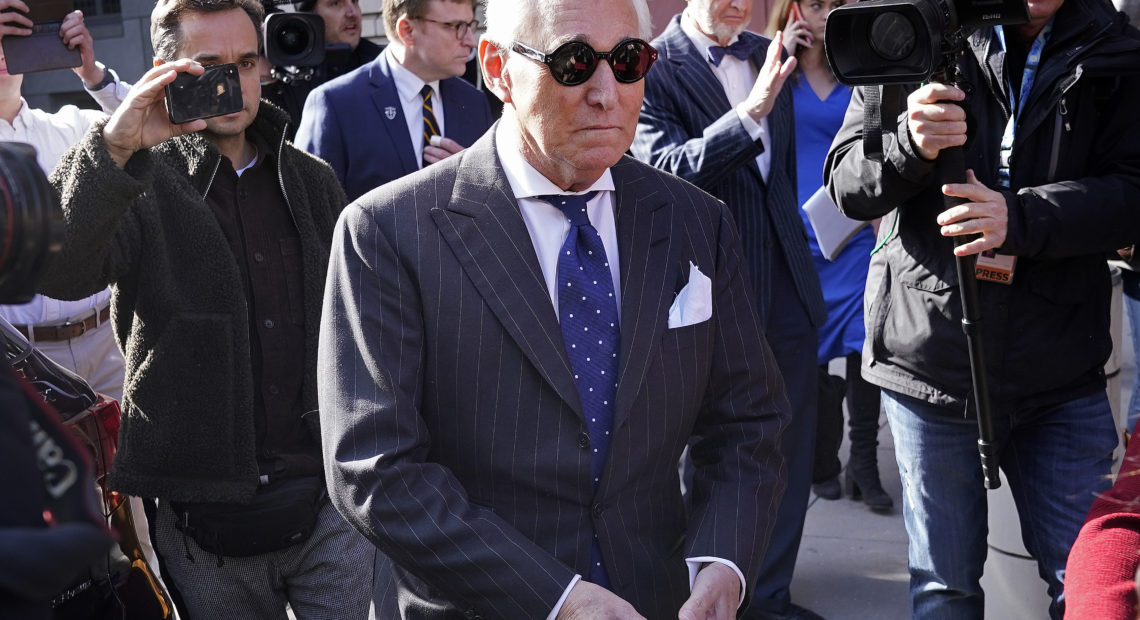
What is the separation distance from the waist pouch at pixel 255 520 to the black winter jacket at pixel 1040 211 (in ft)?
5.02

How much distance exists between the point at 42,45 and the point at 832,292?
3.31m

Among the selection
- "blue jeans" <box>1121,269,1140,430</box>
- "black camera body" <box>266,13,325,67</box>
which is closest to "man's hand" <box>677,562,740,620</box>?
"blue jeans" <box>1121,269,1140,430</box>

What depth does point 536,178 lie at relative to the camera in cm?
239

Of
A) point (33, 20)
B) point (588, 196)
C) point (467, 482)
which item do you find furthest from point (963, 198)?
point (33, 20)

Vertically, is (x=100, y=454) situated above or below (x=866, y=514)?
above

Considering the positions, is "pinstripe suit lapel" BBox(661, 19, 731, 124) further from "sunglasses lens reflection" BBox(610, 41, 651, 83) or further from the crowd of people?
"sunglasses lens reflection" BBox(610, 41, 651, 83)

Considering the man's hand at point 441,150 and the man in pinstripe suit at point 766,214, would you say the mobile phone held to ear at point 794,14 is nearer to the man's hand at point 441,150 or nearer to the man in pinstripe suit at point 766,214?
the man in pinstripe suit at point 766,214

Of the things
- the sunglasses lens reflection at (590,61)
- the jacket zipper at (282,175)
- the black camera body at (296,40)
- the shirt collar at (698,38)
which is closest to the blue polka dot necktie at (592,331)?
the sunglasses lens reflection at (590,61)

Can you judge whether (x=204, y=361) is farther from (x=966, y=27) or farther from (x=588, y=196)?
(x=966, y=27)

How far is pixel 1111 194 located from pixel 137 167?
2.26 metres

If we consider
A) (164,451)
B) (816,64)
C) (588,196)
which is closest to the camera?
(588,196)

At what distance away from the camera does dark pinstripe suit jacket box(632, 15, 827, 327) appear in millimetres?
4398

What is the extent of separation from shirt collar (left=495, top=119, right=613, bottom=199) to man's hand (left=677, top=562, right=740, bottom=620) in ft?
2.44

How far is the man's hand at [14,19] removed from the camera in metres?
4.09
